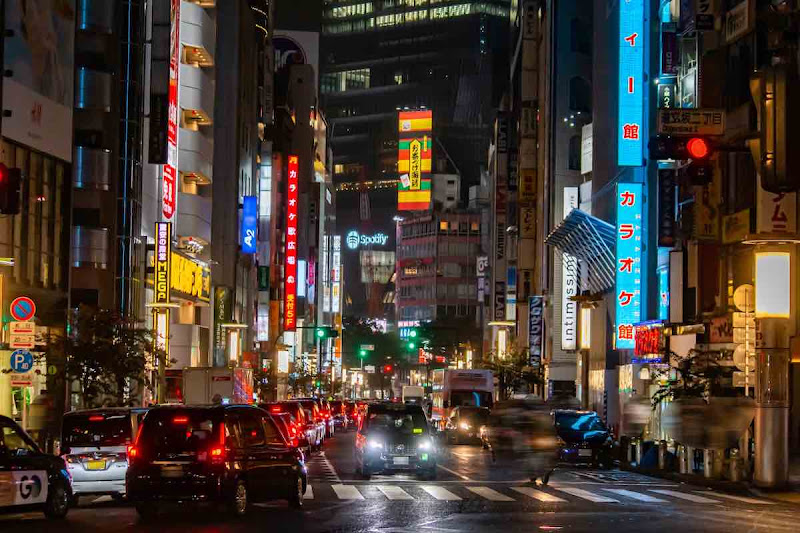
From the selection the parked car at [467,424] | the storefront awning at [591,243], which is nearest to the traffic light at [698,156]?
the parked car at [467,424]

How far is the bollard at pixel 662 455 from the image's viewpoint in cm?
3516

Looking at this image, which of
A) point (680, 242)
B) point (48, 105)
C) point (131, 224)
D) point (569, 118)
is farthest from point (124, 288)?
point (569, 118)

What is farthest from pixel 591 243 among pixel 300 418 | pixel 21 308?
pixel 21 308

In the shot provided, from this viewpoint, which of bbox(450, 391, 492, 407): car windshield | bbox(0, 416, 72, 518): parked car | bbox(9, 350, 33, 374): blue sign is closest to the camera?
bbox(0, 416, 72, 518): parked car

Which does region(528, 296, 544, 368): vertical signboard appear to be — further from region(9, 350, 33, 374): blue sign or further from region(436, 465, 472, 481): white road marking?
region(9, 350, 33, 374): blue sign

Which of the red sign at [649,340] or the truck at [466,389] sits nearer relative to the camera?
the red sign at [649,340]

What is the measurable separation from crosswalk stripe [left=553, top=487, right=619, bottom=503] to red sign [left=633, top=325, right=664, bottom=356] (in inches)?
780

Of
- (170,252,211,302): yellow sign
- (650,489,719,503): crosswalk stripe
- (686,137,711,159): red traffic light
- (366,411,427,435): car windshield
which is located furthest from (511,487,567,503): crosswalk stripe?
(170,252,211,302): yellow sign

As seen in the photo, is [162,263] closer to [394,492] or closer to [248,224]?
[248,224]

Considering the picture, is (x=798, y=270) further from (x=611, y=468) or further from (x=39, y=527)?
(x=39, y=527)

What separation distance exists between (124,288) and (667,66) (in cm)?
2290

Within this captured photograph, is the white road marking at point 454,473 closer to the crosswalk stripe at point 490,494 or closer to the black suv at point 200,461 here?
the crosswalk stripe at point 490,494

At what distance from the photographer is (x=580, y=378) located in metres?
73.0

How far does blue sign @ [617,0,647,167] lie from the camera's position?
5341 cm
